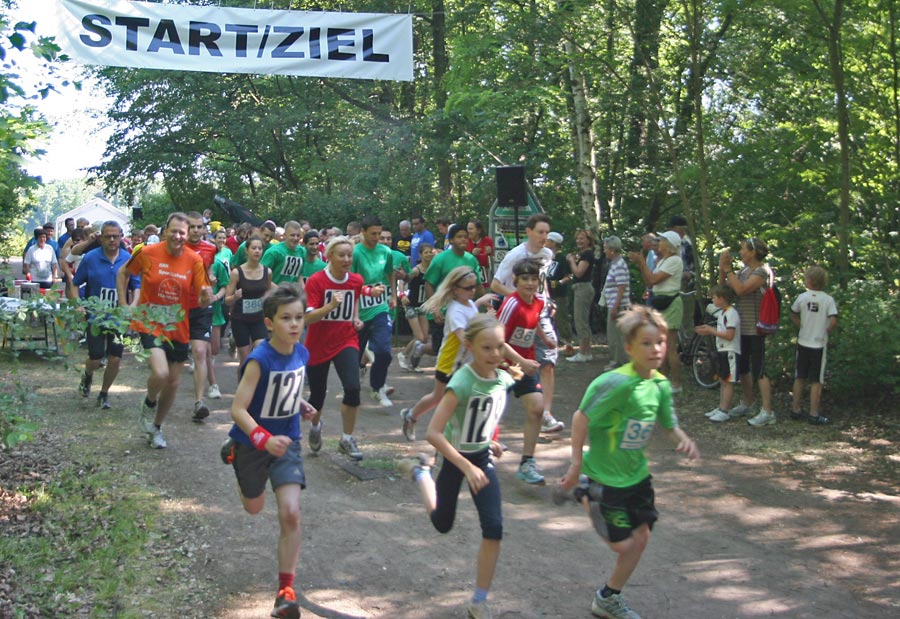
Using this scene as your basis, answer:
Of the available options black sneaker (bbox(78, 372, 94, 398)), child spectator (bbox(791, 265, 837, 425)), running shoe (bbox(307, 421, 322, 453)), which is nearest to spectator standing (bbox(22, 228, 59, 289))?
black sneaker (bbox(78, 372, 94, 398))

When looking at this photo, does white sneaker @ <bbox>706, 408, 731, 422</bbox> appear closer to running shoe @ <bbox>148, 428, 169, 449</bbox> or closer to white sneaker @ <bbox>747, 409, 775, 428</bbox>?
white sneaker @ <bbox>747, 409, 775, 428</bbox>

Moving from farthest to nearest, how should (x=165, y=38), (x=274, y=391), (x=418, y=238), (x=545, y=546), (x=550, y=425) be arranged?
(x=418, y=238), (x=165, y=38), (x=550, y=425), (x=545, y=546), (x=274, y=391)

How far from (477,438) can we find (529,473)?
2660mm

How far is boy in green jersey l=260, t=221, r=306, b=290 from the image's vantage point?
10836 mm

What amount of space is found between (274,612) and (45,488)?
11.0ft

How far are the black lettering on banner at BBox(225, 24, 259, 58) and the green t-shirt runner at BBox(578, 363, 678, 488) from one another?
742 cm

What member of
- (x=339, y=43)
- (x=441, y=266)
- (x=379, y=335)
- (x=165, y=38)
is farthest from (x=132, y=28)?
(x=379, y=335)

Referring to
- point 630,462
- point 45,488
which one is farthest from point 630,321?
point 45,488

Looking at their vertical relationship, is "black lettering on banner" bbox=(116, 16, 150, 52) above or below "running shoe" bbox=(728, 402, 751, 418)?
above

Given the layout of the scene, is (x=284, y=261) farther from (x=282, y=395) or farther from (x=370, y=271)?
(x=282, y=395)

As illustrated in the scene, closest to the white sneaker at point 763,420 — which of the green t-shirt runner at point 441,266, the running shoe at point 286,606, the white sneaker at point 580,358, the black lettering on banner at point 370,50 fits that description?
the green t-shirt runner at point 441,266

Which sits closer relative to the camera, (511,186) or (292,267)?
(292,267)

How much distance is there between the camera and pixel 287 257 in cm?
1105

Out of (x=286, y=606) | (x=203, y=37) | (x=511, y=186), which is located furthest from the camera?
(x=511, y=186)
